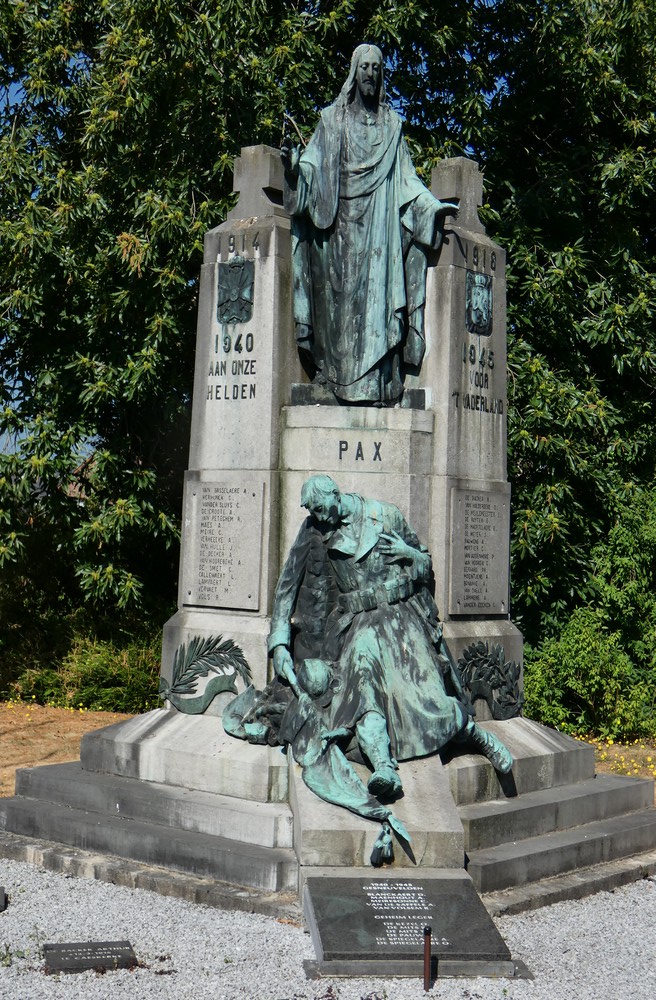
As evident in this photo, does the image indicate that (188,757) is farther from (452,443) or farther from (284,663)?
(452,443)

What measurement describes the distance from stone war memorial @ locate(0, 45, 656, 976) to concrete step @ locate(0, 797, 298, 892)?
15 mm

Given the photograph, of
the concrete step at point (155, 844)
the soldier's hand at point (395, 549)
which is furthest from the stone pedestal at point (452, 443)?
the concrete step at point (155, 844)

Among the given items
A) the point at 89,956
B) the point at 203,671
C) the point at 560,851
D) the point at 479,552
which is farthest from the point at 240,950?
the point at 479,552

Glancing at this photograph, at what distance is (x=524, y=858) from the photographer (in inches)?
266

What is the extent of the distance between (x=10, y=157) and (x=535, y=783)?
8.12m

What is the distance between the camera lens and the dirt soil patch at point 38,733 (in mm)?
10453

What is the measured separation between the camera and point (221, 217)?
12.0 meters

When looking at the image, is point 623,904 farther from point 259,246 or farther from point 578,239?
point 578,239

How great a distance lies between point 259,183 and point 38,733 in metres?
5.98

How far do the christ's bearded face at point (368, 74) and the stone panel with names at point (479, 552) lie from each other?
2.62m

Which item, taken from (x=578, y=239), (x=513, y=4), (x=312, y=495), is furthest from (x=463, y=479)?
(x=513, y=4)

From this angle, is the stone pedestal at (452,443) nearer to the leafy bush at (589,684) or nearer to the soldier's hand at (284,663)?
the soldier's hand at (284,663)

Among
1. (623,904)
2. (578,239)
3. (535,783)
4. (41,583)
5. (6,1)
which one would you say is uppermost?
(6,1)

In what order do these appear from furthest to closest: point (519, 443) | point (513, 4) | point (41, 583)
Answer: point (41, 583)
point (513, 4)
point (519, 443)
